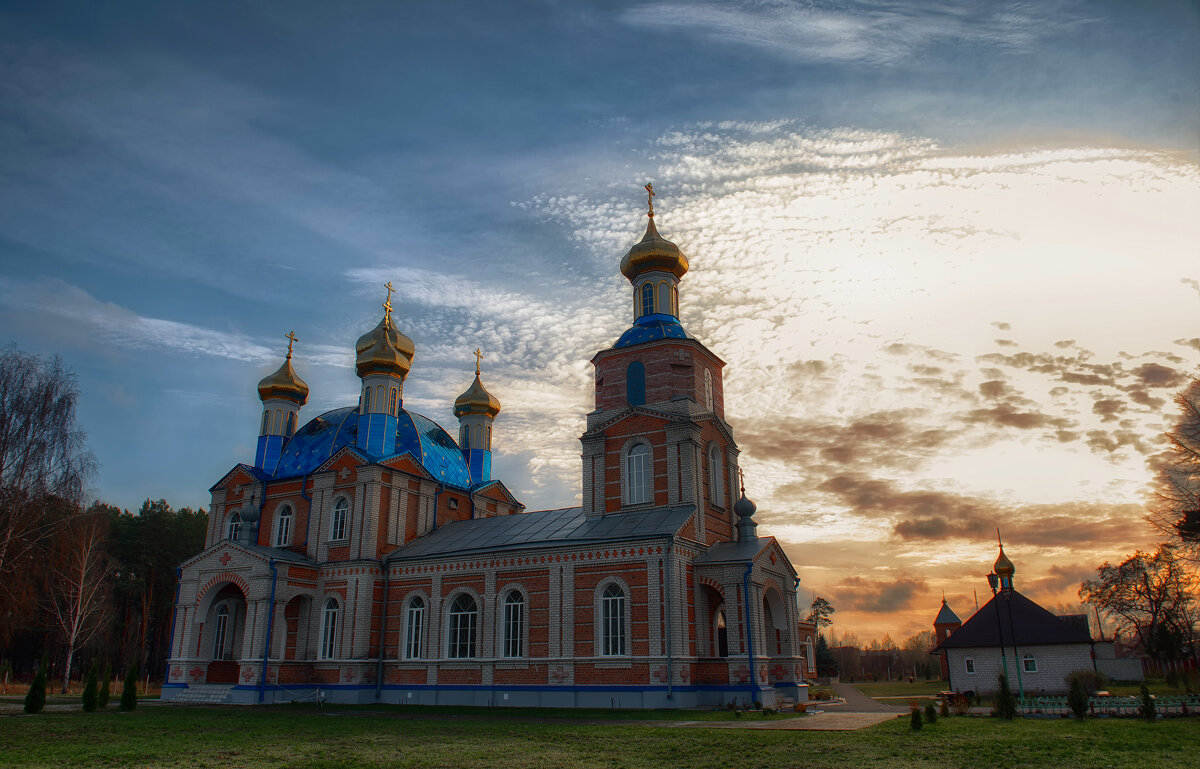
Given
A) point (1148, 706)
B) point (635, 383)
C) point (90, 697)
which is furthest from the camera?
point (635, 383)

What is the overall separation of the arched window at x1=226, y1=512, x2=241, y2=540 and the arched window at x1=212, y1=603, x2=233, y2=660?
3.50 m

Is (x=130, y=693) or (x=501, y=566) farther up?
(x=501, y=566)

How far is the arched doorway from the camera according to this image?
29.2 meters

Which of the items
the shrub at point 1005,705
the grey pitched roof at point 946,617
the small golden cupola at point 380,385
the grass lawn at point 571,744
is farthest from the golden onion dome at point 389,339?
the grey pitched roof at point 946,617

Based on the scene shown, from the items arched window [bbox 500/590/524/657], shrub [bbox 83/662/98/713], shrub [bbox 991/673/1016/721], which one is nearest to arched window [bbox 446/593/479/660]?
arched window [bbox 500/590/524/657]

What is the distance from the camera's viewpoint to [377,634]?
89.4 feet

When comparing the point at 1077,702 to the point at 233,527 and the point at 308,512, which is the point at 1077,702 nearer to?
the point at 308,512

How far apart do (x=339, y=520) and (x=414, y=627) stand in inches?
217

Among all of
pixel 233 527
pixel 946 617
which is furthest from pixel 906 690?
pixel 233 527

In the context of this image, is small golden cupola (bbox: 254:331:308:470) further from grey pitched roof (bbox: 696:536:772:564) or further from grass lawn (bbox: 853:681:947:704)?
grass lawn (bbox: 853:681:947:704)

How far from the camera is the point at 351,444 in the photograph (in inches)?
1198

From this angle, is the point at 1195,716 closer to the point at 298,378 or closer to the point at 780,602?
the point at 780,602

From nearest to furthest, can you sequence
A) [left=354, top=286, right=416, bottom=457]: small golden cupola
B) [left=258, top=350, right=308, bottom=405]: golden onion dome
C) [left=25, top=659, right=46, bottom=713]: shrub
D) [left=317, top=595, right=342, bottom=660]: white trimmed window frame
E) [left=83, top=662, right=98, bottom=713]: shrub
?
[left=25, top=659, right=46, bottom=713]: shrub, [left=83, top=662, right=98, bottom=713]: shrub, [left=317, top=595, right=342, bottom=660]: white trimmed window frame, [left=354, top=286, right=416, bottom=457]: small golden cupola, [left=258, top=350, right=308, bottom=405]: golden onion dome

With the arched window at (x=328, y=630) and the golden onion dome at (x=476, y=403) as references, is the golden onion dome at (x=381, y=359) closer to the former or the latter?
the golden onion dome at (x=476, y=403)
